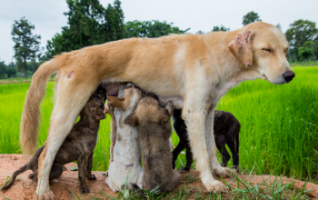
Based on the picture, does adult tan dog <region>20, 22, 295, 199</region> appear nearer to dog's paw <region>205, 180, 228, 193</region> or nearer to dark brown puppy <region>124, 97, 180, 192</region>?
dog's paw <region>205, 180, 228, 193</region>

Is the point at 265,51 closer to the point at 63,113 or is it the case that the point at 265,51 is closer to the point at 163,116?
the point at 163,116

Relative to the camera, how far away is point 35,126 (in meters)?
3.10

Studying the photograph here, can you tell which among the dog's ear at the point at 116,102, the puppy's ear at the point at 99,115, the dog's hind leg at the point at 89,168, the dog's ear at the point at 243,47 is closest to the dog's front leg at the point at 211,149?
the dog's ear at the point at 243,47

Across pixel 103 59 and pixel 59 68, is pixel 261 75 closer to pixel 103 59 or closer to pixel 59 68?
pixel 103 59

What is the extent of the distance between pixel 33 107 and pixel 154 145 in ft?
5.29

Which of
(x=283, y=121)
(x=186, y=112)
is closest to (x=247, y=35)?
(x=186, y=112)

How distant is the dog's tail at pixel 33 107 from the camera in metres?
3.03

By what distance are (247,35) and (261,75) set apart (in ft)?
1.62

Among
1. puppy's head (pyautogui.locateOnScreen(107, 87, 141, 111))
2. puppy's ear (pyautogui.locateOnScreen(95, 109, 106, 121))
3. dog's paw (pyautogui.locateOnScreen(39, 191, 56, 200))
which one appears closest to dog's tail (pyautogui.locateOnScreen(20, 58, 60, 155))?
dog's paw (pyautogui.locateOnScreen(39, 191, 56, 200))

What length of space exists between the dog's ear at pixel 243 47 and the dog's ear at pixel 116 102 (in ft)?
4.71

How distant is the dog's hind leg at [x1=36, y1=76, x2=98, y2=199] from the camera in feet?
8.97

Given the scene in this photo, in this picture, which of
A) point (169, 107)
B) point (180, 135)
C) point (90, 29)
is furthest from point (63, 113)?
point (90, 29)

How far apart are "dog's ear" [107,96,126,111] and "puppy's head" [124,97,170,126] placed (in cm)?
22

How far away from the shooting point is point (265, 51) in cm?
270
